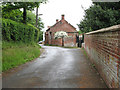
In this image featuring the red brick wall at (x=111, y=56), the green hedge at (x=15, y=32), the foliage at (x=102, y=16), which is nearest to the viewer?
the red brick wall at (x=111, y=56)

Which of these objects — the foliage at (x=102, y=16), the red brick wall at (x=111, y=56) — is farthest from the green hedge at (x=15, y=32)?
the red brick wall at (x=111, y=56)

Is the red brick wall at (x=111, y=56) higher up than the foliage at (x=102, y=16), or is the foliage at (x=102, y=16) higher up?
the foliage at (x=102, y=16)

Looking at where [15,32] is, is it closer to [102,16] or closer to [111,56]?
[102,16]

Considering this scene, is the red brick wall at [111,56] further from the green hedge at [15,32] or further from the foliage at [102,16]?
the foliage at [102,16]

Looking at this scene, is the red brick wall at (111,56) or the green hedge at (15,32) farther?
the green hedge at (15,32)

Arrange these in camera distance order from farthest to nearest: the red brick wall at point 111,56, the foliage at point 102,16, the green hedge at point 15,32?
the foliage at point 102,16 < the green hedge at point 15,32 < the red brick wall at point 111,56

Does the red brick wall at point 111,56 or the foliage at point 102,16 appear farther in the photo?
the foliage at point 102,16

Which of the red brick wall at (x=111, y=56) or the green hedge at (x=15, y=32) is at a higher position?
the green hedge at (x=15, y=32)

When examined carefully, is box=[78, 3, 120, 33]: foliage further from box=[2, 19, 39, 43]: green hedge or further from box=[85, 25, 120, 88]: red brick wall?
box=[85, 25, 120, 88]: red brick wall

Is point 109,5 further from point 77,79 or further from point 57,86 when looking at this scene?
point 57,86

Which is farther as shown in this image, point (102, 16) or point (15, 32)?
point (102, 16)

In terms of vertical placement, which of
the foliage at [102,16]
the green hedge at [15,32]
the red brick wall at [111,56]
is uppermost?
the foliage at [102,16]

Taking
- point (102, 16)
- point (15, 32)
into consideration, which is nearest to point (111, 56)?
A: point (15, 32)

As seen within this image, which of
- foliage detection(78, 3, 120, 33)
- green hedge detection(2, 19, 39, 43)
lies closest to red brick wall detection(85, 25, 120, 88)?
green hedge detection(2, 19, 39, 43)
